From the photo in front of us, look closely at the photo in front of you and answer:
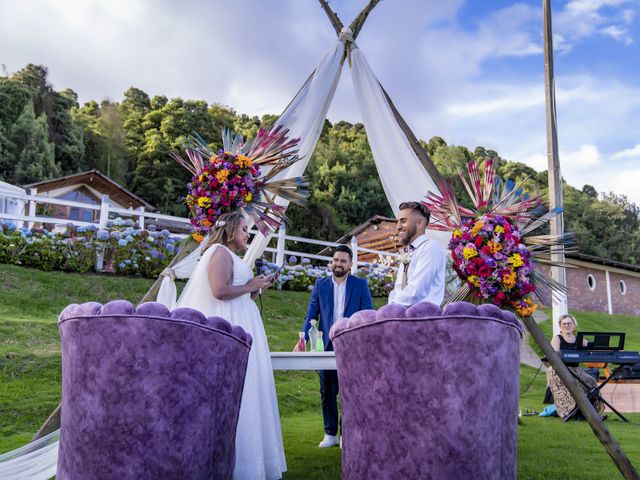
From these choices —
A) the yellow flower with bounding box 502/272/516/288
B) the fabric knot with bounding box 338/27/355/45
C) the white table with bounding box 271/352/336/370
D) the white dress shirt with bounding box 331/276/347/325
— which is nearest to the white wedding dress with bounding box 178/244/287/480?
the white table with bounding box 271/352/336/370

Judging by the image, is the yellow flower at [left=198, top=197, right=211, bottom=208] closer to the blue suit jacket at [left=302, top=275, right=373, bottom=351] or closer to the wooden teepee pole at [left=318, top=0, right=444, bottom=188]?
the blue suit jacket at [left=302, top=275, right=373, bottom=351]

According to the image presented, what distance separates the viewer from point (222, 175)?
5.30 meters

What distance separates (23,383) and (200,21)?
23.7ft

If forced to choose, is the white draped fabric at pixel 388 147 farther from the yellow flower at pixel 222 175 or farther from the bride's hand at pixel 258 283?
the bride's hand at pixel 258 283

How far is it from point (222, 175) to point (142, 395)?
9.09 feet

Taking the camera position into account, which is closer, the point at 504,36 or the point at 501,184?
the point at 501,184

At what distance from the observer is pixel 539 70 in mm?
12188

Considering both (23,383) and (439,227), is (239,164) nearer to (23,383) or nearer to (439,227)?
(439,227)

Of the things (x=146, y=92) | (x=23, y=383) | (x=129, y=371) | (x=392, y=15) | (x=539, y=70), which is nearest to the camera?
(x=129, y=371)

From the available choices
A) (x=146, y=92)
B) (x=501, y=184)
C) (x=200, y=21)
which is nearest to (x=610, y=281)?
(x=200, y=21)

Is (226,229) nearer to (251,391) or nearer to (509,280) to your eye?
(251,391)

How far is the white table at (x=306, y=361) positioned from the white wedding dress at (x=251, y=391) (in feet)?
0.51

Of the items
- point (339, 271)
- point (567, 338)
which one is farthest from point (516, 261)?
point (567, 338)

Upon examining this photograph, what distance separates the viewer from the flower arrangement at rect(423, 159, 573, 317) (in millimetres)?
4754
